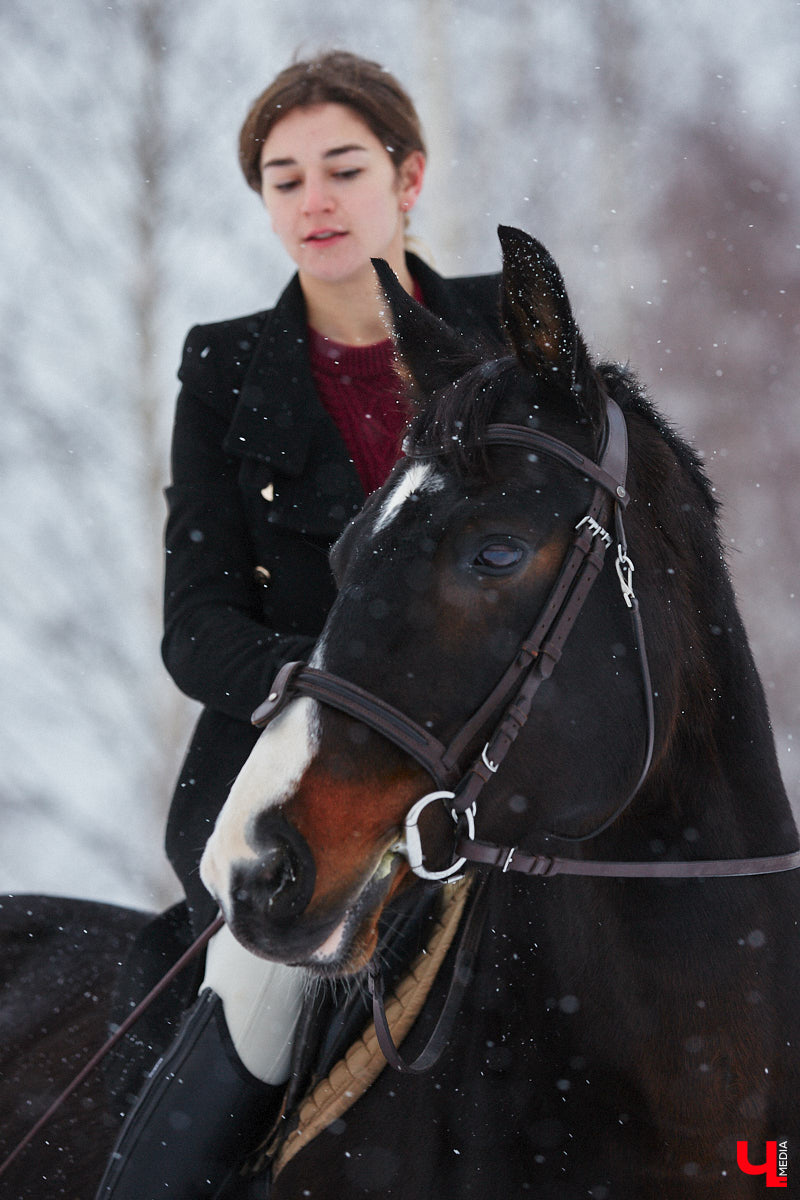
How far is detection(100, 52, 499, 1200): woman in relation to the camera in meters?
1.78

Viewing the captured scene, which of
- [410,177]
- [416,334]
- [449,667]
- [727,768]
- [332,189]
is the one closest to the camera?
[449,667]

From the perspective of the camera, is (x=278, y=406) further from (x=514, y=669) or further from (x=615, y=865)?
(x=615, y=865)

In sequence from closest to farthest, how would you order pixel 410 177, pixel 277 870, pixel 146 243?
pixel 277 870 < pixel 410 177 < pixel 146 243

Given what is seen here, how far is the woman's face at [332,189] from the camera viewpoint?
7.84 ft

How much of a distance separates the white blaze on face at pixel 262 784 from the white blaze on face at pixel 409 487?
308 mm

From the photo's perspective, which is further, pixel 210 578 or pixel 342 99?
pixel 342 99

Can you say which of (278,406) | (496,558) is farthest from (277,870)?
(278,406)

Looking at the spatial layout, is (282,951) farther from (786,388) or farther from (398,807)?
(786,388)

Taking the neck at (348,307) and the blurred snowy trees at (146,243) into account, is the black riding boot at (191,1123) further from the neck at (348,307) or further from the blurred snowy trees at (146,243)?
the blurred snowy trees at (146,243)

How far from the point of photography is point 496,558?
1.39 m

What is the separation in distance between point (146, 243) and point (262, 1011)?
618 centimetres

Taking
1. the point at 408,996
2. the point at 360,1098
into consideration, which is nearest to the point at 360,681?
the point at 408,996

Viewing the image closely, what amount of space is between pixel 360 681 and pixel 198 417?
126cm

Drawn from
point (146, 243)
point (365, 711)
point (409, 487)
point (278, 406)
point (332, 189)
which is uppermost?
point (146, 243)
